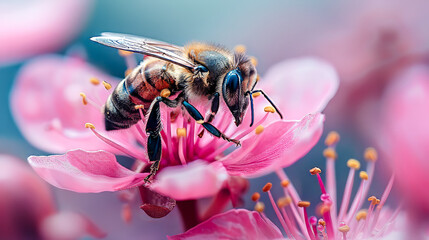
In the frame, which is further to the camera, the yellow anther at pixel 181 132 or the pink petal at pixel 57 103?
the pink petal at pixel 57 103

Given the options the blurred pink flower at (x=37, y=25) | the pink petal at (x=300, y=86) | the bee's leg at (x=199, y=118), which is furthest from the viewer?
the blurred pink flower at (x=37, y=25)

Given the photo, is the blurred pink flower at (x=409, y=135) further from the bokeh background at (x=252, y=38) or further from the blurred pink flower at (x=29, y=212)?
the blurred pink flower at (x=29, y=212)

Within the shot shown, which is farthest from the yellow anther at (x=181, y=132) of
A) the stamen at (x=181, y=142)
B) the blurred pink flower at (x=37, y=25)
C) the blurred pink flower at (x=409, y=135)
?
the blurred pink flower at (x=37, y=25)

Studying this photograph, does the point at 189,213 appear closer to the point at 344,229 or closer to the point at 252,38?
the point at 344,229

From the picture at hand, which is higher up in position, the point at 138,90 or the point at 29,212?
the point at 138,90

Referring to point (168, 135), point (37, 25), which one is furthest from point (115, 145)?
point (37, 25)

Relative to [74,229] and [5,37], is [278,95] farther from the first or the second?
[5,37]
